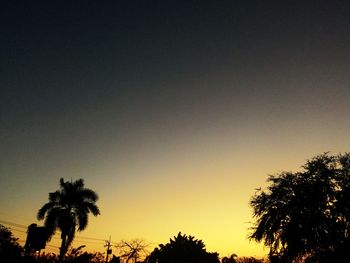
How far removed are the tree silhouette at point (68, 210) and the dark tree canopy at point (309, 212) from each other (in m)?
20.2

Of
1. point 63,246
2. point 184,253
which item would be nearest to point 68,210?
point 63,246

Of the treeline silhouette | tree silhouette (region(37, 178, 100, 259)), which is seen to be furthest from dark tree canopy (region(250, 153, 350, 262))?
tree silhouette (region(37, 178, 100, 259))

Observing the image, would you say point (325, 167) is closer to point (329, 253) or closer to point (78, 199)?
point (329, 253)

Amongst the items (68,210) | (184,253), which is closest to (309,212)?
(184,253)

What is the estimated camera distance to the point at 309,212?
37.4 metres

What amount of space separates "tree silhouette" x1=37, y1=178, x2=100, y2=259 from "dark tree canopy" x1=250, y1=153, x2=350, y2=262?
66.3ft

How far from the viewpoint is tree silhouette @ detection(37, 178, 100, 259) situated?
41.2 m

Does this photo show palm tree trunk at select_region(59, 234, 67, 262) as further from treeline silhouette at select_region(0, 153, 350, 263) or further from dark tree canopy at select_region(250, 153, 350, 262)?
dark tree canopy at select_region(250, 153, 350, 262)

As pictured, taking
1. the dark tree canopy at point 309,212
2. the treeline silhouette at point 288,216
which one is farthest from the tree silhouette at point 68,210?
the dark tree canopy at point 309,212

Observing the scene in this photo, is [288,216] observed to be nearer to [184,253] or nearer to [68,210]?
[184,253]

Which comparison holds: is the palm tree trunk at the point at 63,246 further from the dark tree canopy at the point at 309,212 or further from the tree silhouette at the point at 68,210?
the dark tree canopy at the point at 309,212

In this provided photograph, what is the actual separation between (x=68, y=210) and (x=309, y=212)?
27.1 metres

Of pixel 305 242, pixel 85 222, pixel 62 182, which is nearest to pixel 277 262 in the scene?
pixel 305 242

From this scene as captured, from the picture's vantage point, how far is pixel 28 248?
25.0 m
